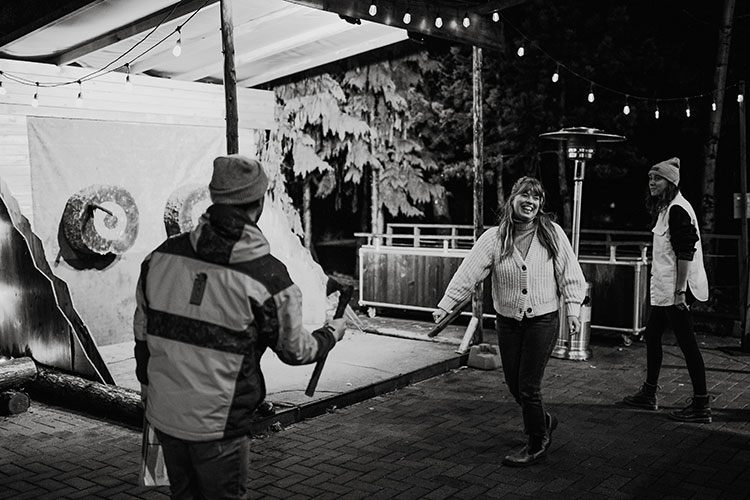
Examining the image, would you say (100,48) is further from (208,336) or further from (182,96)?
(208,336)

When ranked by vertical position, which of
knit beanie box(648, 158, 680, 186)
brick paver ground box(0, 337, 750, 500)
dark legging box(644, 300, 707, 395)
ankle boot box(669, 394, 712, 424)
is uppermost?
knit beanie box(648, 158, 680, 186)

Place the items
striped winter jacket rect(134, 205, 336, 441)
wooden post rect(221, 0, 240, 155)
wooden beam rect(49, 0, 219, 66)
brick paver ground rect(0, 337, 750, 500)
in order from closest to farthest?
striped winter jacket rect(134, 205, 336, 441)
brick paver ground rect(0, 337, 750, 500)
wooden post rect(221, 0, 240, 155)
wooden beam rect(49, 0, 219, 66)

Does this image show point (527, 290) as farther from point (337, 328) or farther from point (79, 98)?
point (79, 98)

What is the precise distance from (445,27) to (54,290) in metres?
5.17

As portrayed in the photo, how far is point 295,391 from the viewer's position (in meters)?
7.10

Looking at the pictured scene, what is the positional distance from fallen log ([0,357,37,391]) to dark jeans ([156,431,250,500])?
15.2 feet

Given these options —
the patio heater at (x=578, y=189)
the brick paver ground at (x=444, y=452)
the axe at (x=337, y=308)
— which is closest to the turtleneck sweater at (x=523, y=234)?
the brick paver ground at (x=444, y=452)

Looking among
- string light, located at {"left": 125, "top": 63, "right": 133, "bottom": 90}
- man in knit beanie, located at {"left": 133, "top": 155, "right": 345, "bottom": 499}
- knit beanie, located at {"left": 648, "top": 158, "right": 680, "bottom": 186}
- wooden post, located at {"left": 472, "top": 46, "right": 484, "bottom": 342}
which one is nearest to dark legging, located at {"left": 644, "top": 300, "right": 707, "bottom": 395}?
knit beanie, located at {"left": 648, "top": 158, "right": 680, "bottom": 186}

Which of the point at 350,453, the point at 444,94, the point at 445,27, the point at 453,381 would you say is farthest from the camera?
the point at 444,94

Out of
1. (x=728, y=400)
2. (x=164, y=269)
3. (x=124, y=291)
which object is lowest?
(x=728, y=400)

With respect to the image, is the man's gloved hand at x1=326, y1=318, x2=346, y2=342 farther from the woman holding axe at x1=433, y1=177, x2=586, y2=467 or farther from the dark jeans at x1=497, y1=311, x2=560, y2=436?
the dark jeans at x1=497, y1=311, x2=560, y2=436

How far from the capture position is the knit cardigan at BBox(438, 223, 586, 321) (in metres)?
5.21

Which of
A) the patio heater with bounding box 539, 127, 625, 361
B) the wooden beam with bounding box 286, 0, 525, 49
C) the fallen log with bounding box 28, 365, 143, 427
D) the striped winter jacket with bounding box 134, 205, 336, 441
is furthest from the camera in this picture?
the patio heater with bounding box 539, 127, 625, 361

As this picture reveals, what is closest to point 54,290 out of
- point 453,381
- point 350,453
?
point 350,453
